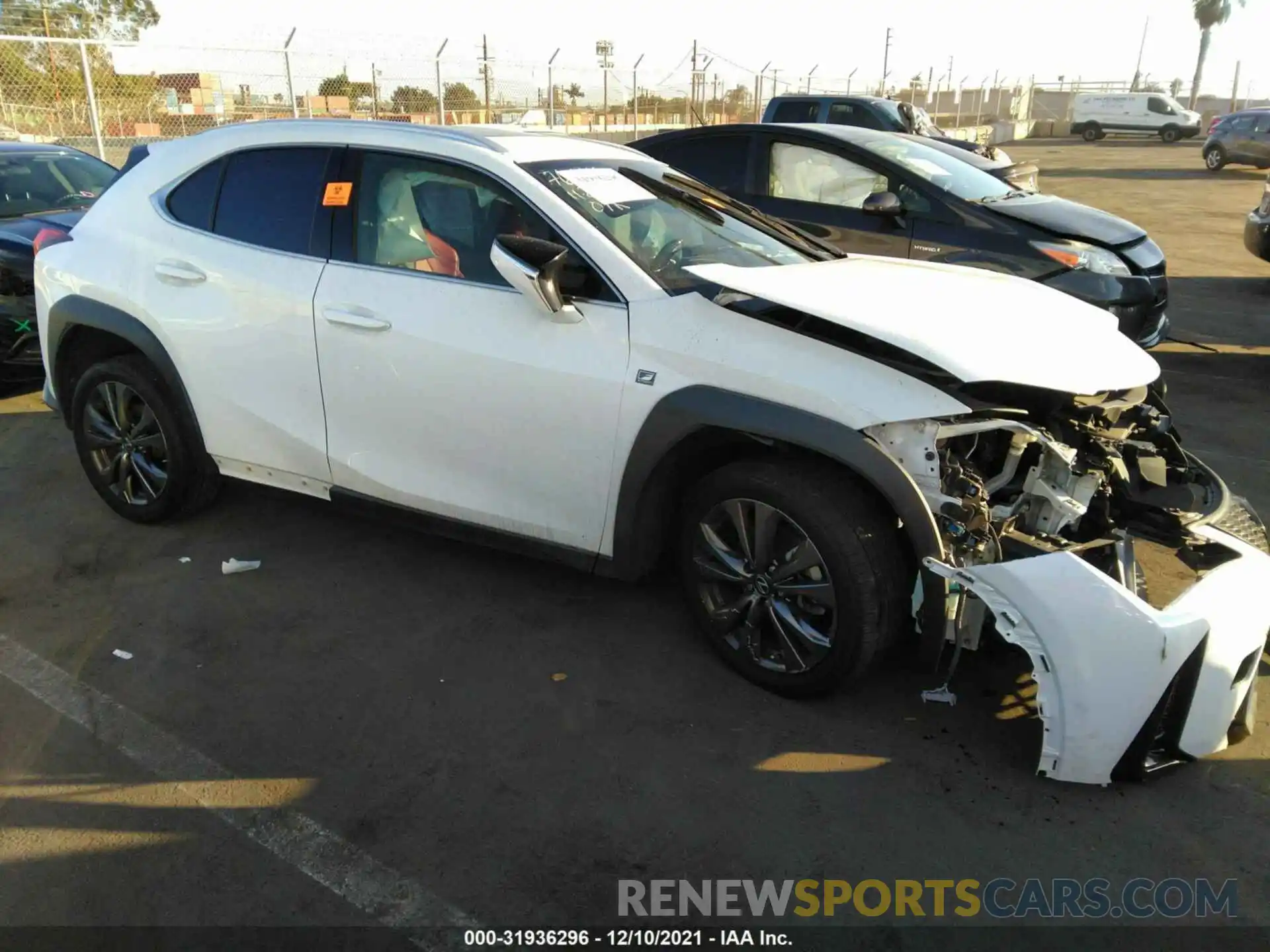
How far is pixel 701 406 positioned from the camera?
10.2 feet

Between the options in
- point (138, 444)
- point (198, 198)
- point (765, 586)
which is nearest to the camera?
point (765, 586)

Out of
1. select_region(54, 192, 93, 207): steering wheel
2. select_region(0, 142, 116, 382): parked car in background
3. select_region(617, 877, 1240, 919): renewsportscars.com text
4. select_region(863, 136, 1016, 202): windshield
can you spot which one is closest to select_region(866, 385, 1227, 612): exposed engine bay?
select_region(617, 877, 1240, 919): renewsportscars.com text

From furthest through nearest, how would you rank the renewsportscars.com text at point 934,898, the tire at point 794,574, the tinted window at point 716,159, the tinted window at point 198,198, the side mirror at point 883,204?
the tinted window at point 716,159
the side mirror at point 883,204
the tinted window at point 198,198
the tire at point 794,574
the renewsportscars.com text at point 934,898

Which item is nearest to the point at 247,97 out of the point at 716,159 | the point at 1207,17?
the point at 716,159

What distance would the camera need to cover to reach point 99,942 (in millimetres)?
2393

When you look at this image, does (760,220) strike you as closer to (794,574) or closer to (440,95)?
(794,574)

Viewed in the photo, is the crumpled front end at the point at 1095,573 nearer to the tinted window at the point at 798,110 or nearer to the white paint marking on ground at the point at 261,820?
the white paint marking on ground at the point at 261,820

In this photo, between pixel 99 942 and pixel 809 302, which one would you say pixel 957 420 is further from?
pixel 99 942

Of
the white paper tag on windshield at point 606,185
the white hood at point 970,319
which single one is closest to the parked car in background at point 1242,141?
the white hood at point 970,319

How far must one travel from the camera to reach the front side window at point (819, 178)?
6.63 m

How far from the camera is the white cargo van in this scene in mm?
39906

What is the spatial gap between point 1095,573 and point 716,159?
17.3ft

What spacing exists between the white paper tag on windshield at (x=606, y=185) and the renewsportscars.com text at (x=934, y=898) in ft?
7.88

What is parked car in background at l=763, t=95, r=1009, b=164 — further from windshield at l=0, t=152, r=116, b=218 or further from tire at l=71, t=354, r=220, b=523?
tire at l=71, t=354, r=220, b=523
